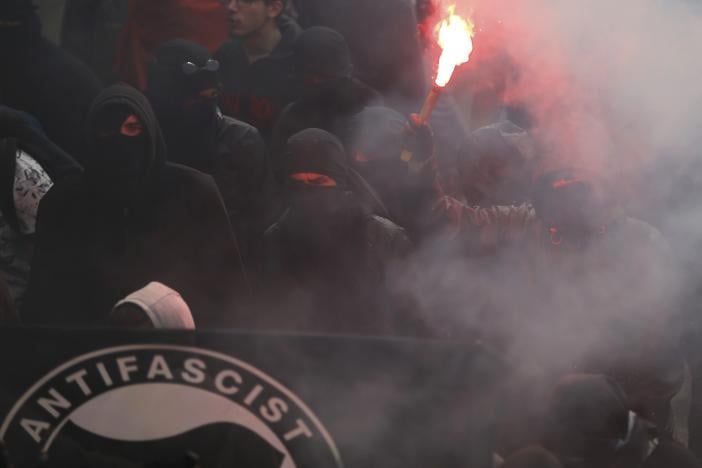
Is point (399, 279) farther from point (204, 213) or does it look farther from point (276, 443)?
point (276, 443)

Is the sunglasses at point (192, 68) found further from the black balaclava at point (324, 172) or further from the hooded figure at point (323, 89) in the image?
the black balaclava at point (324, 172)

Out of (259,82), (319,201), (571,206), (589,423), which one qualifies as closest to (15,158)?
(259,82)

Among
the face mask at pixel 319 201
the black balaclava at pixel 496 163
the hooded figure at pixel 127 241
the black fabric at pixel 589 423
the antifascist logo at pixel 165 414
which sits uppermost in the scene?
the black balaclava at pixel 496 163

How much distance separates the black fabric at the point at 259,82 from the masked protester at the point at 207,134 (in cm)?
4

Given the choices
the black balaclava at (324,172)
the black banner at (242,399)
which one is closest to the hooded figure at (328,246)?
the black balaclava at (324,172)

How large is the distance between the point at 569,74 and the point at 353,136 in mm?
979

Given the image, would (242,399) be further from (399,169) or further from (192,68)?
(192,68)

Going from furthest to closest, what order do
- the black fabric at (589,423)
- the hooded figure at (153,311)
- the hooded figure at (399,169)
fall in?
1. the hooded figure at (399,169)
2. the hooded figure at (153,311)
3. the black fabric at (589,423)

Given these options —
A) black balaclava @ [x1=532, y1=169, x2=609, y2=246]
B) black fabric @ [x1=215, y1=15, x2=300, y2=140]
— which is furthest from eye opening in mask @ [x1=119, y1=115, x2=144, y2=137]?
black balaclava @ [x1=532, y1=169, x2=609, y2=246]

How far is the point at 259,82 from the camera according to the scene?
4262 mm

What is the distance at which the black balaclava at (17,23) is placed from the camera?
4188 mm

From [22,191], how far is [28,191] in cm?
3

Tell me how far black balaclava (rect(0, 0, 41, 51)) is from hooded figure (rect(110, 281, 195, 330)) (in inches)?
51.8

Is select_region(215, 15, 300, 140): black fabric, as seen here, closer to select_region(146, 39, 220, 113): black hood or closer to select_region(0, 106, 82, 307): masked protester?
select_region(146, 39, 220, 113): black hood
